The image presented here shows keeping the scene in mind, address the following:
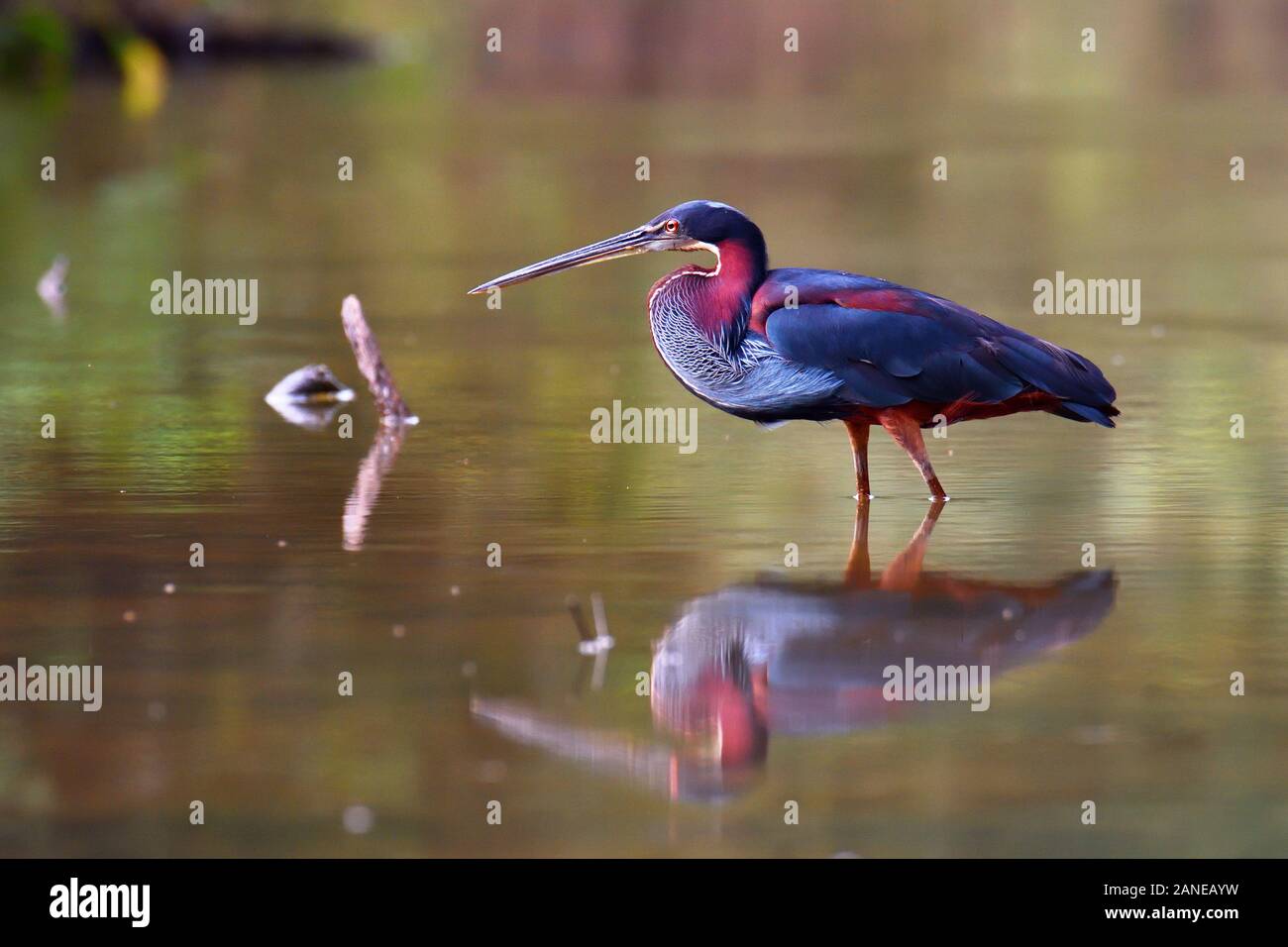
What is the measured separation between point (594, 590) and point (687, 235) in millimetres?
2485

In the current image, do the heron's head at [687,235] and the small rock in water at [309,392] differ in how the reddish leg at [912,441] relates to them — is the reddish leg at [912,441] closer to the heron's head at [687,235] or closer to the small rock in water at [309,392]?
the heron's head at [687,235]

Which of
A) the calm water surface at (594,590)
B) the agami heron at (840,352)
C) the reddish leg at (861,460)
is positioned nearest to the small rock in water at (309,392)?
the calm water surface at (594,590)

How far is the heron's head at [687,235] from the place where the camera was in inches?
436

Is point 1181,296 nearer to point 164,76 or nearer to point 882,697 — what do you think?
point 882,697

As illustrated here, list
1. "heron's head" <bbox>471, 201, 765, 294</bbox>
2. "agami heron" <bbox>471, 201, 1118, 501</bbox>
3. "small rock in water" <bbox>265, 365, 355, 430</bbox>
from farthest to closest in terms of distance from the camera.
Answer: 1. "small rock in water" <bbox>265, 365, 355, 430</bbox>
2. "heron's head" <bbox>471, 201, 765, 294</bbox>
3. "agami heron" <bbox>471, 201, 1118, 501</bbox>

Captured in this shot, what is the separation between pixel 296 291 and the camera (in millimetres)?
20391

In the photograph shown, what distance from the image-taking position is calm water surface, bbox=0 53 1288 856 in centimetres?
694

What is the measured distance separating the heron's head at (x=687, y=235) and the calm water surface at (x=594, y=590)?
3.63ft

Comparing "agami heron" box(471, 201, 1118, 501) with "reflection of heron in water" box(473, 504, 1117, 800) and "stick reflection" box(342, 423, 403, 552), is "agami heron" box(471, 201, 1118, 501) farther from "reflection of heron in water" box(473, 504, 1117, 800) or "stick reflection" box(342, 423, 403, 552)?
"stick reflection" box(342, 423, 403, 552)

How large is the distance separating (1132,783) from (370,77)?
45105 mm

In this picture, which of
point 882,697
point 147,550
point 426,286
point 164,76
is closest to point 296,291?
point 426,286

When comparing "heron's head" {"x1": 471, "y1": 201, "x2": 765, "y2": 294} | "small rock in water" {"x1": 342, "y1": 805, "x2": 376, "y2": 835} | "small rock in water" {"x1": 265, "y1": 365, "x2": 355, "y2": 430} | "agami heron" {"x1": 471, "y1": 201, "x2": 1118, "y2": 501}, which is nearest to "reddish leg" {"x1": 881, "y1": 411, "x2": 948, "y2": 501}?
"agami heron" {"x1": 471, "y1": 201, "x2": 1118, "y2": 501}

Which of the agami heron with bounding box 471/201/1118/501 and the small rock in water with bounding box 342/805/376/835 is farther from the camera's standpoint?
the agami heron with bounding box 471/201/1118/501

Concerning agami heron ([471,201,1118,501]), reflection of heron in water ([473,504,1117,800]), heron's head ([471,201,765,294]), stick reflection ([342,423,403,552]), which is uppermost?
heron's head ([471,201,765,294])
